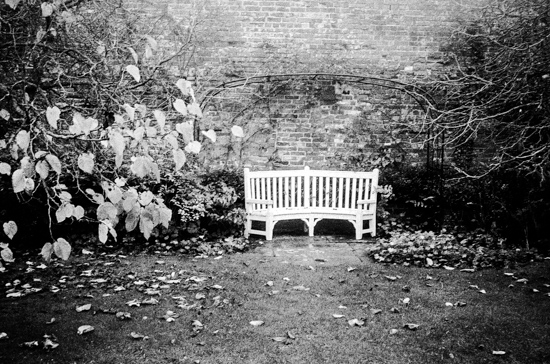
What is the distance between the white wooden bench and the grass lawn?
1.50 meters

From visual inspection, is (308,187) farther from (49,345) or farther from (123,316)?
(49,345)

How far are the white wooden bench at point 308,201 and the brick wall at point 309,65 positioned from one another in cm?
63

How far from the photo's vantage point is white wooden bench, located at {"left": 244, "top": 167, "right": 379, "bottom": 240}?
744 centimetres

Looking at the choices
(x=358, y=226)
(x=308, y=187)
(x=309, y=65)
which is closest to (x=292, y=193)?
(x=308, y=187)

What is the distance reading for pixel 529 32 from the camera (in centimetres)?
661

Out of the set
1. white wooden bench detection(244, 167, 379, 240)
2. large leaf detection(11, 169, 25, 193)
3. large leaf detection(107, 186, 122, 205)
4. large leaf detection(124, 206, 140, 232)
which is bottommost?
white wooden bench detection(244, 167, 379, 240)

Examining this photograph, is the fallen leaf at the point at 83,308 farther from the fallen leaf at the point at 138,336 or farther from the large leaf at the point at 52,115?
the large leaf at the point at 52,115

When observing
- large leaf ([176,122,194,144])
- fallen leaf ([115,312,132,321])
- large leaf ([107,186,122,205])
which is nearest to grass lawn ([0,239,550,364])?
fallen leaf ([115,312,132,321])

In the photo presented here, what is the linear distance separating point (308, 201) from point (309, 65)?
2.36 m

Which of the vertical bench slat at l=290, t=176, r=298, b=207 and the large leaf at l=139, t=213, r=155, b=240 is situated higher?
the large leaf at l=139, t=213, r=155, b=240

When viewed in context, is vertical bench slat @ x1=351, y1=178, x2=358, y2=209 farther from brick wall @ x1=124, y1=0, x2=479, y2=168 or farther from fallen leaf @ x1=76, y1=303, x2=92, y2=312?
fallen leaf @ x1=76, y1=303, x2=92, y2=312

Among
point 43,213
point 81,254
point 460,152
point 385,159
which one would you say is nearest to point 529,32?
point 460,152

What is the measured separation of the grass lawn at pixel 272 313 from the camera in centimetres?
355

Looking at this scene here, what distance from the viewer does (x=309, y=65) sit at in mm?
8219
